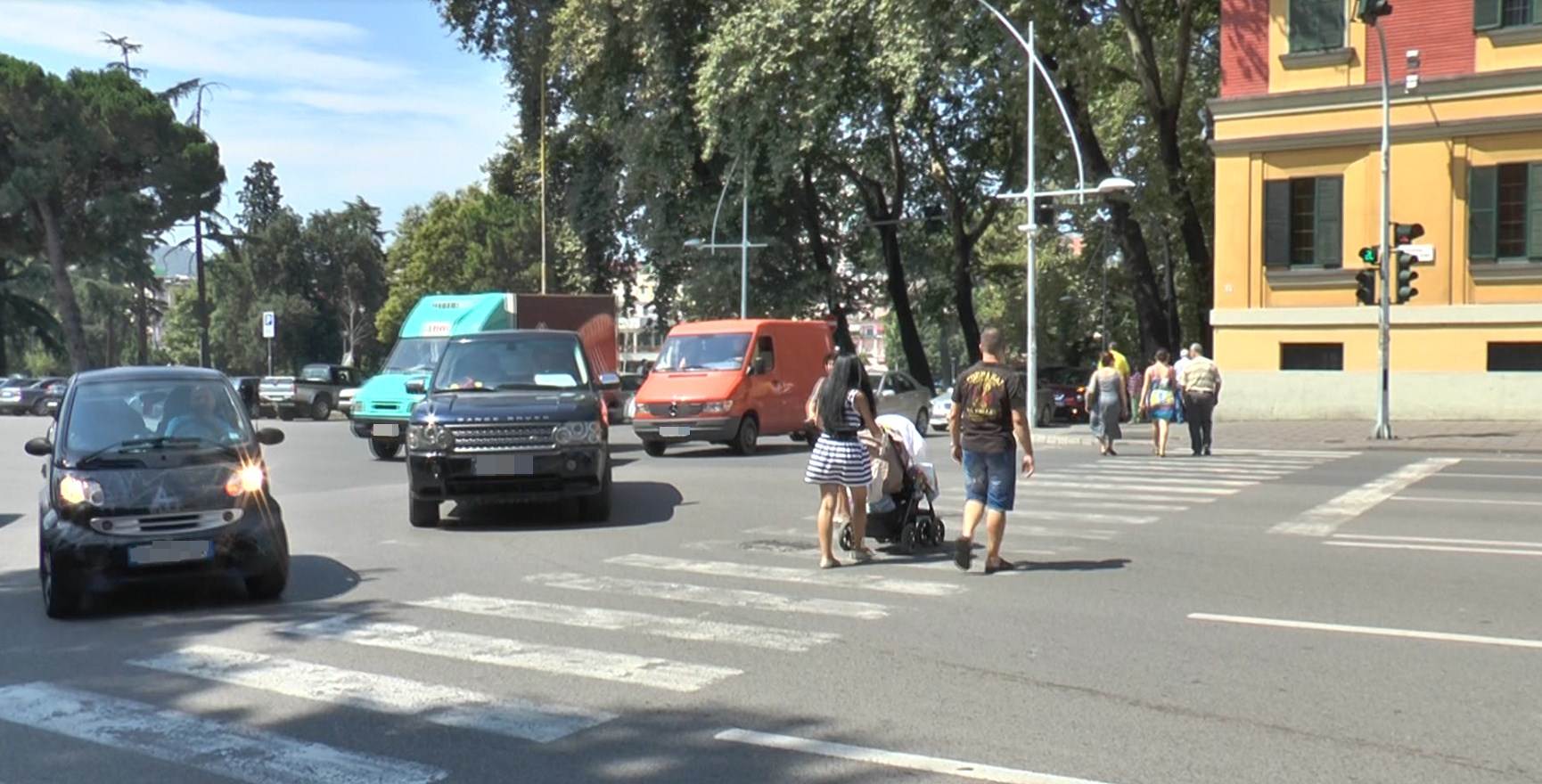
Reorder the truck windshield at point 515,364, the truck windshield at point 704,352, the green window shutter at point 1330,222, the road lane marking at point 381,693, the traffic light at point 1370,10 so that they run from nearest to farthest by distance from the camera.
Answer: the road lane marking at point 381,693, the truck windshield at point 515,364, the traffic light at point 1370,10, the truck windshield at point 704,352, the green window shutter at point 1330,222

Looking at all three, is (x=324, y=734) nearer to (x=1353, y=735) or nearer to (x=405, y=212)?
(x=1353, y=735)

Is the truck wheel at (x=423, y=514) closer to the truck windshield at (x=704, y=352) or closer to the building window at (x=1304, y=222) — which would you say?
the truck windshield at (x=704, y=352)

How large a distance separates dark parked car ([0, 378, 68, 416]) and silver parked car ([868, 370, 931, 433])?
35934 millimetres

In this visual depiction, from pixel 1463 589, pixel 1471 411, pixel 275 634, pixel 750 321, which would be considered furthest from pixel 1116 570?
pixel 1471 411

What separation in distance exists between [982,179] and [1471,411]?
748 inches

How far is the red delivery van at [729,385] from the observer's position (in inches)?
880

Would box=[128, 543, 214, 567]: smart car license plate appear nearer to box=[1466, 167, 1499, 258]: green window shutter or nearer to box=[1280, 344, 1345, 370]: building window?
box=[1280, 344, 1345, 370]: building window

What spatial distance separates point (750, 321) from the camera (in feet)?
79.4

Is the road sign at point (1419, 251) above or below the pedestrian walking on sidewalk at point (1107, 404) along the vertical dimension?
above

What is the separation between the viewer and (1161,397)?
20922mm

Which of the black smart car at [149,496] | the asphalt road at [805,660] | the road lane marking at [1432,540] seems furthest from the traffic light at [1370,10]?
the black smart car at [149,496]

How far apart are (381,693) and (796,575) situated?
4091 millimetres

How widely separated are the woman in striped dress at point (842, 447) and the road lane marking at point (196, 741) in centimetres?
521

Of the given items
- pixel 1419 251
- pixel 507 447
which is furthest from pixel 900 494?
pixel 1419 251
